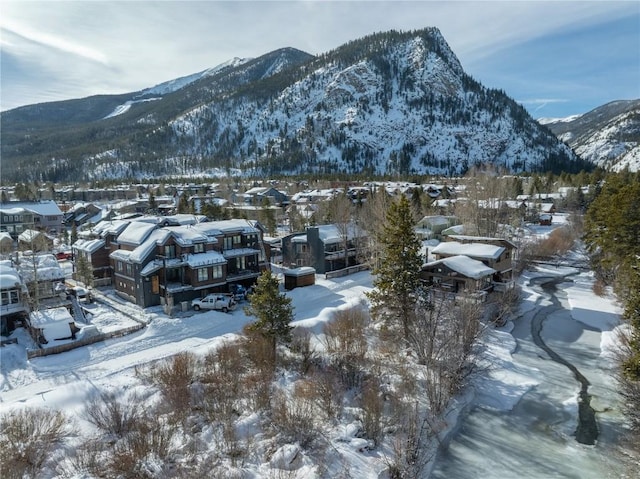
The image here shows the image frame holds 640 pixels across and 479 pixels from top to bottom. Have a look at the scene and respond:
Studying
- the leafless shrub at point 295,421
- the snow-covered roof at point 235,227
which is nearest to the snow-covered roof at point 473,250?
the snow-covered roof at point 235,227

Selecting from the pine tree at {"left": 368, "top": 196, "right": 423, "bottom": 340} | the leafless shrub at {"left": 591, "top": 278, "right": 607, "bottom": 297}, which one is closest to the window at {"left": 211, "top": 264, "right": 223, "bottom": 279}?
the pine tree at {"left": 368, "top": 196, "right": 423, "bottom": 340}

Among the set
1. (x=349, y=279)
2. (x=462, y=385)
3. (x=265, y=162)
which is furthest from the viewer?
(x=265, y=162)

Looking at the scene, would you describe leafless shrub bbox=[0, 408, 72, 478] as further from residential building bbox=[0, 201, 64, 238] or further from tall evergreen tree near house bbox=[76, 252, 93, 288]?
residential building bbox=[0, 201, 64, 238]

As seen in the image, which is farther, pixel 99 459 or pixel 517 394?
pixel 517 394

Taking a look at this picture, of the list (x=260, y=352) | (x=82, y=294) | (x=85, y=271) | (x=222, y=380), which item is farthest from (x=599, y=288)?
(x=85, y=271)

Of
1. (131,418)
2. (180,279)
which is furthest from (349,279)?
(131,418)

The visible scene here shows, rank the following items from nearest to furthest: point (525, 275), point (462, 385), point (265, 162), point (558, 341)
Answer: point (462, 385), point (558, 341), point (525, 275), point (265, 162)

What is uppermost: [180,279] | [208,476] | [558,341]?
[180,279]

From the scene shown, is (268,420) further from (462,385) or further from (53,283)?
(53,283)
